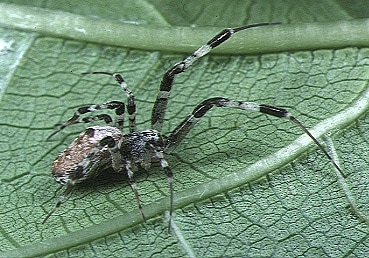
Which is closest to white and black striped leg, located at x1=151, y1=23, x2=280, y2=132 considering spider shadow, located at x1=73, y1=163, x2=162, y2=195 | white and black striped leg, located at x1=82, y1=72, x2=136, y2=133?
white and black striped leg, located at x1=82, y1=72, x2=136, y2=133

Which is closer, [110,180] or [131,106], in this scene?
[110,180]

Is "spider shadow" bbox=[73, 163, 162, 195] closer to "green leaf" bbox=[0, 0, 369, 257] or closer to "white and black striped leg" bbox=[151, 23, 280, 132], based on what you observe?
"green leaf" bbox=[0, 0, 369, 257]

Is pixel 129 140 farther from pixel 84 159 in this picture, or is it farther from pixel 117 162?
pixel 84 159

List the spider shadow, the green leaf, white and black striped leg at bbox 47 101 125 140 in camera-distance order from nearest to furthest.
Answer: the green leaf → the spider shadow → white and black striped leg at bbox 47 101 125 140

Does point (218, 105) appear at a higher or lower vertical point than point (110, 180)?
higher

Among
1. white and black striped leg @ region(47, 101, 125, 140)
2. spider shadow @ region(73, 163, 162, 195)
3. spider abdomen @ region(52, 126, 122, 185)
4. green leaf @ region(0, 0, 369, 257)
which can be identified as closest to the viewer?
green leaf @ region(0, 0, 369, 257)

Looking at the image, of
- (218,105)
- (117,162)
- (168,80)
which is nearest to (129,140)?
(117,162)

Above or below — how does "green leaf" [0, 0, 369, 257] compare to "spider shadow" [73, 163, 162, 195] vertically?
above

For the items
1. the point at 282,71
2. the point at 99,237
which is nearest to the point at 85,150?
the point at 99,237
